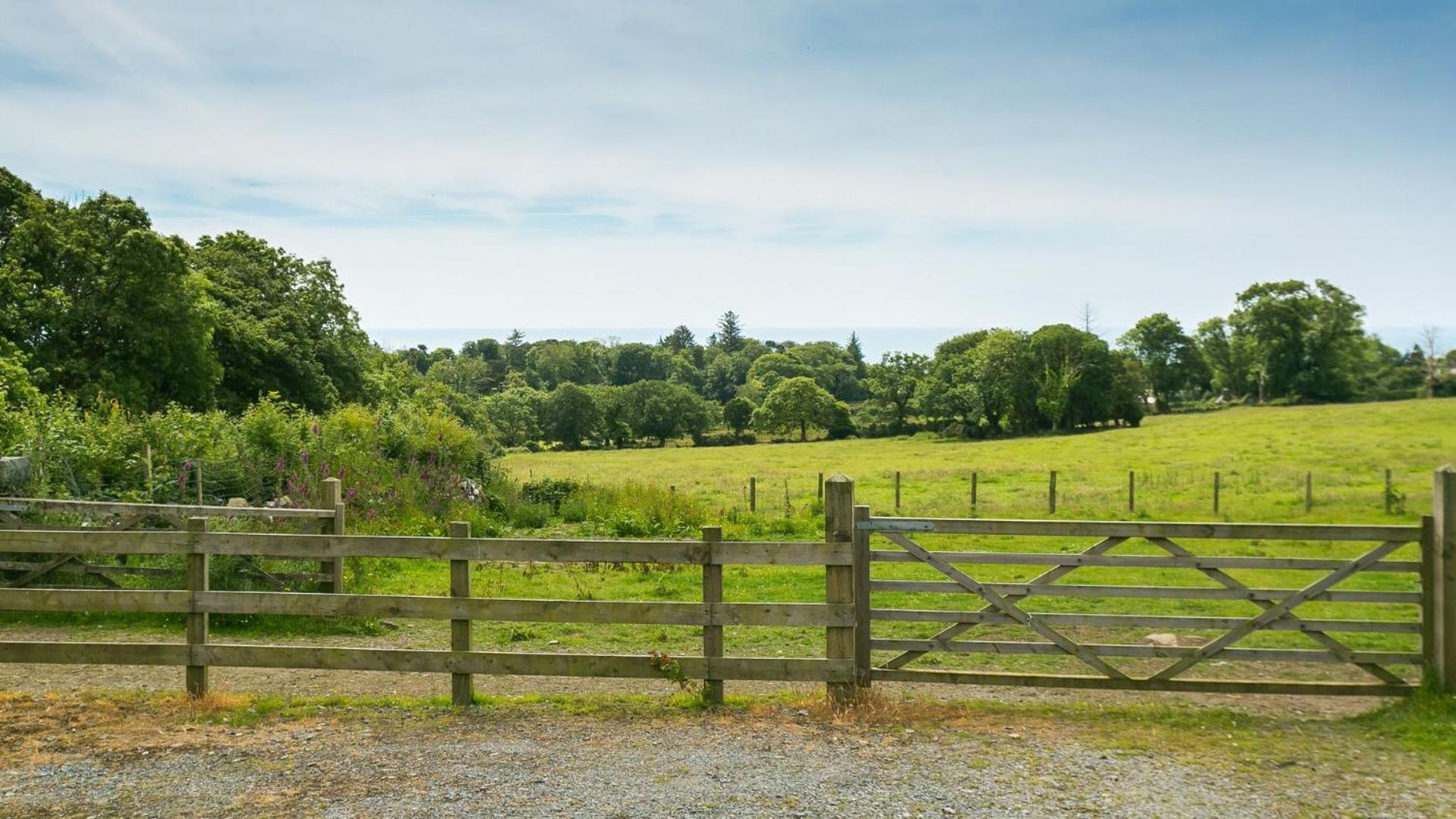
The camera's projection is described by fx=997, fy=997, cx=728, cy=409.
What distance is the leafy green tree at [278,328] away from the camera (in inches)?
1618

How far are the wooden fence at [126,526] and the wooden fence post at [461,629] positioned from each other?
202 inches

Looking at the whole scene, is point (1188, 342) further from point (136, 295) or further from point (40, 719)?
point (40, 719)

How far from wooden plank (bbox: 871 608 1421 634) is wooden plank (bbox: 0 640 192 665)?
17.9 feet

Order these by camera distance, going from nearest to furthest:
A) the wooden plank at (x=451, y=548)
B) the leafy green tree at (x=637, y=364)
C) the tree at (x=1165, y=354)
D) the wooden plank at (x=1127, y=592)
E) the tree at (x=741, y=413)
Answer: the wooden plank at (x=451, y=548) < the wooden plank at (x=1127, y=592) < the tree at (x=1165, y=354) < the tree at (x=741, y=413) < the leafy green tree at (x=637, y=364)

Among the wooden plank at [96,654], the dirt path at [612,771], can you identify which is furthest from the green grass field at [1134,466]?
the wooden plank at [96,654]

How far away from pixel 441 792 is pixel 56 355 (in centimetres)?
3225

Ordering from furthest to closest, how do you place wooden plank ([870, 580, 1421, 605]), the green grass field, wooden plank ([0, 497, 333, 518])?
1. the green grass field
2. wooden plank ([0, 497, 333, 518])
3. wooden plank ([870, 580, 1421, 605])

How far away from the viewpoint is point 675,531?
2419cm

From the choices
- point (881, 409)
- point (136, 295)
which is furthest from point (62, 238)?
point (881, 409)

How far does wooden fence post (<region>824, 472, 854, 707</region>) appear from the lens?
7512 mm

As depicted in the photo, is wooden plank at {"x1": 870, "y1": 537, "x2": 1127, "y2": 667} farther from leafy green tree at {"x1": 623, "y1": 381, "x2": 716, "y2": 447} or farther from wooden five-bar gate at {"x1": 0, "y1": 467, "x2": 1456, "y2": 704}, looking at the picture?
leafy green tree at {"x1": 623, "y1": 381, "x2": 716, "y2": 447}

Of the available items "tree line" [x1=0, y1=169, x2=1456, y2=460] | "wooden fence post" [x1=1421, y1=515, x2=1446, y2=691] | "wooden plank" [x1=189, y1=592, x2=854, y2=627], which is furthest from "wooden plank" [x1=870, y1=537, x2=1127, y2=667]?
"tree line" [x1=0, y1=169, x2=1456, y2=460]

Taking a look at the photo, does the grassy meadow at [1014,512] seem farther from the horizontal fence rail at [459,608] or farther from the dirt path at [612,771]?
the dirt path at [612,771]

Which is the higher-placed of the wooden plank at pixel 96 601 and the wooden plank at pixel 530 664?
the wooden plank at pixel 96 601
